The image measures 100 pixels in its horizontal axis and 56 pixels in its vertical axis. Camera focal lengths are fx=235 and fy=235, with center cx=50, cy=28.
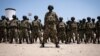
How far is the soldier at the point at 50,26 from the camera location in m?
12.8

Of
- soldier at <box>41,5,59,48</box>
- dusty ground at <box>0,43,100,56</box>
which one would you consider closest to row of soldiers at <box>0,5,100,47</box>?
soldier at <box>41,5,59,48</box>

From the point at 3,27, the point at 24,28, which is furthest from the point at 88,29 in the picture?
the point at 3,27

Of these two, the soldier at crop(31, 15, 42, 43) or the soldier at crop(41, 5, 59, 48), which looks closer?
the soldier at crop(41, 5, 59, 48)

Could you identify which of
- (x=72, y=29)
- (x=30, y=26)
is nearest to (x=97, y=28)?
(x=72, y=29)

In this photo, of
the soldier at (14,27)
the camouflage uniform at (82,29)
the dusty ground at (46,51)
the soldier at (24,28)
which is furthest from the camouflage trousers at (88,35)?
the dusty ground at (46,51)

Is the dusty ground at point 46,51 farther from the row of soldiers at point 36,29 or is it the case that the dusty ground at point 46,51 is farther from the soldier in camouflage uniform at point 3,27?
the soldier in camouflage uniform at point 3,27

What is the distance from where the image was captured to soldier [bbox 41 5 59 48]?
12789 millimetres

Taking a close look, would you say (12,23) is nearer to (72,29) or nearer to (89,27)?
(72,29)

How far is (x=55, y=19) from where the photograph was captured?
13.2 m

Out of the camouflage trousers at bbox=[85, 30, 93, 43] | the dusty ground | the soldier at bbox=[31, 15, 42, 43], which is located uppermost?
the soldier at bbox=[31, 15, 42, 43]

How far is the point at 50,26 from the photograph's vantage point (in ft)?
42.4

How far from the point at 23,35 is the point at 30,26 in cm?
91

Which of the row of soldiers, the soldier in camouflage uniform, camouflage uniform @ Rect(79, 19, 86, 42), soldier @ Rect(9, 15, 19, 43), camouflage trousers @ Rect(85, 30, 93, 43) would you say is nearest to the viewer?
soldier @ Rect(9, 15, 19, 43)

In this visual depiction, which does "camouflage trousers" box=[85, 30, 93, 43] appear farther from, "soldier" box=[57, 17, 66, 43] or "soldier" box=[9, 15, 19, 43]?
"soldier" box=[9, 15, 19, 43]
